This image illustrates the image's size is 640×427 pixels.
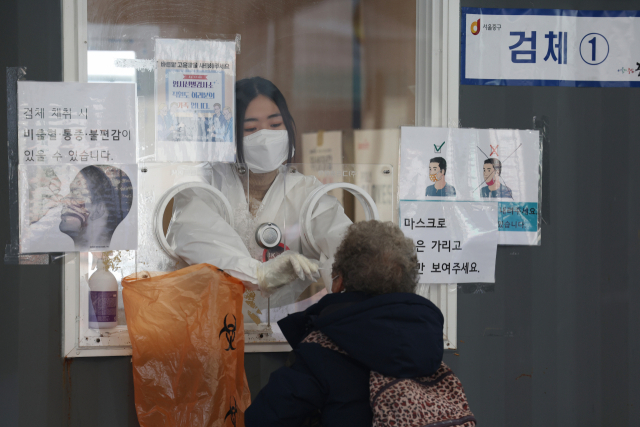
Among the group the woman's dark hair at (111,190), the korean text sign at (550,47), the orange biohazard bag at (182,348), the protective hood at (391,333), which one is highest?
the korean text sign at (550,47)

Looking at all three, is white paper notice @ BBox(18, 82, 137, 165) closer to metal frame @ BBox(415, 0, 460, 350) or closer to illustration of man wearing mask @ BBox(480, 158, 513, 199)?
metal frame @ BBox(415, 0, 460, 350)

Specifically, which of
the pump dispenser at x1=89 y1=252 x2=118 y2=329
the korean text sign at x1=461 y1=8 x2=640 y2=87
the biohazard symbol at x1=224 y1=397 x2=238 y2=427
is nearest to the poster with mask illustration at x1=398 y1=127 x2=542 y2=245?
the korean text sign at x1=461 y1=8 x2=640 y2=87

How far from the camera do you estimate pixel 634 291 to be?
1.69 m

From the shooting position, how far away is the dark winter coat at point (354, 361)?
907 millimetres

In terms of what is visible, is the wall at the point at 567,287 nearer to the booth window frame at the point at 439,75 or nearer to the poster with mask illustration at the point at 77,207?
the booth window frame at the point at 439,75

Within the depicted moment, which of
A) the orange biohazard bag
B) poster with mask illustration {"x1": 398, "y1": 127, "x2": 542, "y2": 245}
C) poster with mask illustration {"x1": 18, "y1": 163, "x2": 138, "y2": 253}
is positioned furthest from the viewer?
Result: poster with mask illustration {"x1": 398, "y1": 127, "x2": 542, "y2": 245}

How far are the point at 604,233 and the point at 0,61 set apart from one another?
2.02 metres

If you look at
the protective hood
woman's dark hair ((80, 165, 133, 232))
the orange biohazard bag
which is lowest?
the orange biohazard bag

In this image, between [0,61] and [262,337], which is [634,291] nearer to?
[262,337]

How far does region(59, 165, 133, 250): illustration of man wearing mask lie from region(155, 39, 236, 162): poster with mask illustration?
6.1 inches

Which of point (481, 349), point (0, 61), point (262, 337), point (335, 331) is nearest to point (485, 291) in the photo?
point (481, 349)

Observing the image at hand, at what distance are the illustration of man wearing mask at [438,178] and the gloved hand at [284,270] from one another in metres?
0.48

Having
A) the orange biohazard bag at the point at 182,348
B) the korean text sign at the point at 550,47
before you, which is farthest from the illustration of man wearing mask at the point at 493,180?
the orange biohazard bag at the point at 182,348

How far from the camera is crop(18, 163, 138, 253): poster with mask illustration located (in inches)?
57.4
